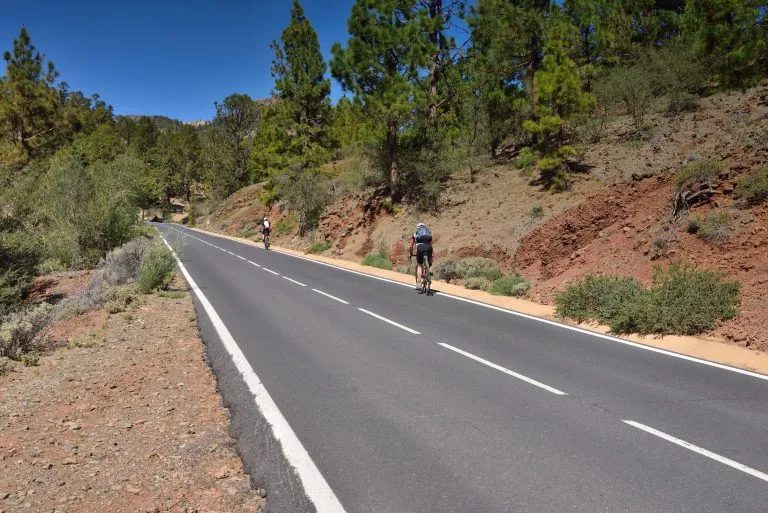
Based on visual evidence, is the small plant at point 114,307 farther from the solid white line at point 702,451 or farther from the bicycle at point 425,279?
the solid white line at point 702,451

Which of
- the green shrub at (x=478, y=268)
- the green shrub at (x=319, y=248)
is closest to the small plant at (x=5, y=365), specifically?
the green shrub at (x=478, y=268)

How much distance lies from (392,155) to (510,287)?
14.8m

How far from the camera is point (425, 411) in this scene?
17.0ft

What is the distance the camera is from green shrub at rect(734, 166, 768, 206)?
36.4 ft

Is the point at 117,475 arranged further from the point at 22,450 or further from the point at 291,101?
the point at 291,101

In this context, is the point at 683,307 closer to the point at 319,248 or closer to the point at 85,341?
the point at 85,341

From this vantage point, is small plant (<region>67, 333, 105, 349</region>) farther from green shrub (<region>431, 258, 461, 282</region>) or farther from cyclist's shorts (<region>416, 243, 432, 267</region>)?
green shrub (<region>431, 258, 461, 282</region>)

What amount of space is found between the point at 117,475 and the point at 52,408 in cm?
203

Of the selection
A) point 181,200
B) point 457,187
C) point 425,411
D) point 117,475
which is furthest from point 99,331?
point 181,200

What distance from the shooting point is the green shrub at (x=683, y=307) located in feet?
28.0

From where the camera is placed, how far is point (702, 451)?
4242 mm

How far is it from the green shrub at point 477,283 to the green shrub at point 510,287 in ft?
1.63

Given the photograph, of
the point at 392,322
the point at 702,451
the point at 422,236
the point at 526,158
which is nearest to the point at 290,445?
the point at 702,451

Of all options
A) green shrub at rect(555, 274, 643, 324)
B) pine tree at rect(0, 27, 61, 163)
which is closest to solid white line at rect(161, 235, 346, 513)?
green shrub at rect(555, 274, 643, 324)
